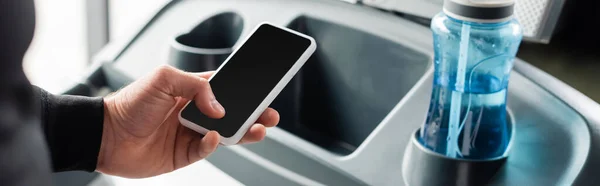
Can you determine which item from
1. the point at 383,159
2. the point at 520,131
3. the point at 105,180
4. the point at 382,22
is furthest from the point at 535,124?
the point at 105,180

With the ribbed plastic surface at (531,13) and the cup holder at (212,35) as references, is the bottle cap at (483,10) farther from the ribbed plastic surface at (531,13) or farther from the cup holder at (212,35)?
the cup holder at (212,35)

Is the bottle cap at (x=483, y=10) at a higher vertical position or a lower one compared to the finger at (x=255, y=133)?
higher

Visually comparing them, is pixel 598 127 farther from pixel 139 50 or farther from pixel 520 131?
pixel 139 50

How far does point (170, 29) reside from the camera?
87 cm

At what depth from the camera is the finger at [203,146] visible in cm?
56

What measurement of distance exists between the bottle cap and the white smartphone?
0.45 feet

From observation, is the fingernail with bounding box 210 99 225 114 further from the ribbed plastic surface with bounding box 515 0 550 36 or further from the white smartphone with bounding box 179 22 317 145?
the ribbed plastic surface with bounding box 515 0 550 36

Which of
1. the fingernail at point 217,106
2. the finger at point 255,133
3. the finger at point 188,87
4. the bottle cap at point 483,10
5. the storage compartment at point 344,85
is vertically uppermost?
the bottle cap at point 483,10

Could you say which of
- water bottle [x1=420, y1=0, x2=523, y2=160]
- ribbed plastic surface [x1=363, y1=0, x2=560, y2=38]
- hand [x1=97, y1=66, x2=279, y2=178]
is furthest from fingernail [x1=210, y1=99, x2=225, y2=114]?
ribbed plastic surface [x1=363, y1=0, x2=560, y2=38]

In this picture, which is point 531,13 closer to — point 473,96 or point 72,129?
point 473,96

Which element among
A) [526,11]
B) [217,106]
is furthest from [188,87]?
[526,11]

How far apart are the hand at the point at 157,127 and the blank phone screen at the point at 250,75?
0.5 inches

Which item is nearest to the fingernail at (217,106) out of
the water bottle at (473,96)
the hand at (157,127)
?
the hand at (157,127)

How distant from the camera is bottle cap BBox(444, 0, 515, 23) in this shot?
0.52 meters
